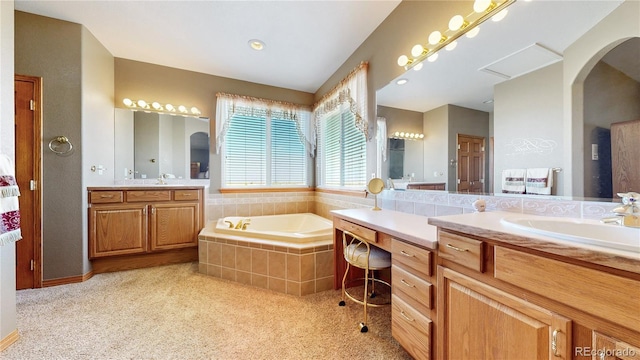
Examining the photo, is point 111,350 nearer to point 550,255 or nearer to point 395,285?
point 395,285

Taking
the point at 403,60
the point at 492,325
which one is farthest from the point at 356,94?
the point at 492,325

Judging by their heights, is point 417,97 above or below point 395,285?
above

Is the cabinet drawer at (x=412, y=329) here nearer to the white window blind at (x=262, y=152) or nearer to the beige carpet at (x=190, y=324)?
the beige carpet at (x=190, y=324)

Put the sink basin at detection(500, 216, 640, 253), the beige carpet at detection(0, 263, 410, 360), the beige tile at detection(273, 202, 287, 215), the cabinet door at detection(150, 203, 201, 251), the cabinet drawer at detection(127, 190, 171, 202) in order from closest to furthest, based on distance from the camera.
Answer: the sink basin at detection(500, 216, 640, 253)
the beige carpet at detection(0, 263, 410, 360)
the cabinet drawer at detection(127, 190, 171, 202)
the cabinet door at detection(150, 203, 201, 251)
the beige tile at detection(273, 202, 287, 215)

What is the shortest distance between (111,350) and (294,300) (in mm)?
1196

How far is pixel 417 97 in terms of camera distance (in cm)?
190

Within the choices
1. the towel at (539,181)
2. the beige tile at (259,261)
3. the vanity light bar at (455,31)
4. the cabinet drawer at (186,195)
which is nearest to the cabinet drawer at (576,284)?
the towel at (539,181)

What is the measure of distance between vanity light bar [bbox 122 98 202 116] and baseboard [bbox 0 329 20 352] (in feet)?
7.97

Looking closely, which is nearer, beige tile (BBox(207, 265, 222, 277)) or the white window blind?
beige tile (BBox(207, 265, 222, 277))

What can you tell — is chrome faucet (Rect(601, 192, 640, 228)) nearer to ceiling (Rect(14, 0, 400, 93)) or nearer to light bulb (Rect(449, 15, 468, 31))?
light bulb (Rect(449, 15, 468, 31))

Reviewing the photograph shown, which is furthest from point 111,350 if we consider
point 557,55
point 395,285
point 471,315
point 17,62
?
point 557,55

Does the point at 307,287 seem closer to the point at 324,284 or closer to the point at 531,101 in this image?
the point at 324,284

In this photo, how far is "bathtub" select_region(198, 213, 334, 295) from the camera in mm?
2061

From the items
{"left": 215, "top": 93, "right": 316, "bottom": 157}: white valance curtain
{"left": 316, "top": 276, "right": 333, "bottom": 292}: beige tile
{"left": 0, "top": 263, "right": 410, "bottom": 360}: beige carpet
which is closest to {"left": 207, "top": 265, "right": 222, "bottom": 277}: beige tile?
{"left": 0, "top": 263, "right": 410, "bottom": 360}: beige carpet
